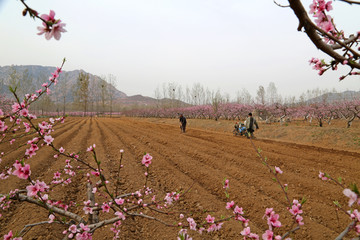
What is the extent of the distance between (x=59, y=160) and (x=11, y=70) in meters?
50.4

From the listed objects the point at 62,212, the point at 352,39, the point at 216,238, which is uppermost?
the point at 352,39

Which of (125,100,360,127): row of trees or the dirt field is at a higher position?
(125,100,360,127): row of trees

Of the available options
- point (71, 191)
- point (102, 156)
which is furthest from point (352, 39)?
point (102, 156)

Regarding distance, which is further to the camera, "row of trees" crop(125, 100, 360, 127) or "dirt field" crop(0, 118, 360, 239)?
"row of trees" crop(125, 100, 360, 127)

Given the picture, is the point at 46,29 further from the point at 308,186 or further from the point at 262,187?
the point at 308,186

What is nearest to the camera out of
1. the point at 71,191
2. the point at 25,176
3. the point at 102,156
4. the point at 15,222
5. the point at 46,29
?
the point at 46,29

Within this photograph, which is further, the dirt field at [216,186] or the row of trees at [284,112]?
the row of trees at [284,112]

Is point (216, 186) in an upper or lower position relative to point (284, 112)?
lower

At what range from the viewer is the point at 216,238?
3447mm

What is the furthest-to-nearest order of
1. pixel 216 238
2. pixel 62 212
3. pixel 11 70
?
pixel 11 70
pixel 216 238
pixel 62 212

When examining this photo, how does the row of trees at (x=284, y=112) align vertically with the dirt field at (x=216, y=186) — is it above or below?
above

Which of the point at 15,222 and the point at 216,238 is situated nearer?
the point at 216,238

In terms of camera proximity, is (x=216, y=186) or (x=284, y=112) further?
(x=284, y=112)

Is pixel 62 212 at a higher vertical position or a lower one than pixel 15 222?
higher
